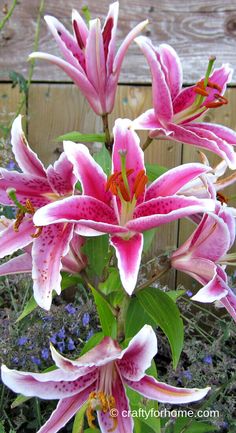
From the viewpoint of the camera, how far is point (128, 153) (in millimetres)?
716

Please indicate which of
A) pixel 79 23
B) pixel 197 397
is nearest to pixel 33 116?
pixel 79 23

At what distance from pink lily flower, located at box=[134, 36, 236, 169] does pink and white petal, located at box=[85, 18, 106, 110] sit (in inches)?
2.1

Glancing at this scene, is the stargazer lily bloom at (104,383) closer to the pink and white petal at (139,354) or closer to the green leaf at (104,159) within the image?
the pink and white petal at (139,354)

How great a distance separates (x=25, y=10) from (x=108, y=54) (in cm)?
138

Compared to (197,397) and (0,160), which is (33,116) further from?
(197,397)

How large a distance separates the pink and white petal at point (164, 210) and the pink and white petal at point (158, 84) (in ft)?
0.49

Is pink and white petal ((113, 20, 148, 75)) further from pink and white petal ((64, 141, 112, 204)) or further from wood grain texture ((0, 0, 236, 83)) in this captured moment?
wood grain texture ((0, 0, 236, 83))

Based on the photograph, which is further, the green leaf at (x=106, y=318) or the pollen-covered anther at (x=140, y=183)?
the green leaf at (x=106, y=318)

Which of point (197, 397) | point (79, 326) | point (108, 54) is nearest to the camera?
point (197, 397)

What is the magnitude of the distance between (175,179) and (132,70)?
137cm

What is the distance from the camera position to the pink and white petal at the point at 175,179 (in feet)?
2.25

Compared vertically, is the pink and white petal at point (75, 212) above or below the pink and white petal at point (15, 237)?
above

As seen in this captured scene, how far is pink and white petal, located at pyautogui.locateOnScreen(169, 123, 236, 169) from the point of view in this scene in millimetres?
737

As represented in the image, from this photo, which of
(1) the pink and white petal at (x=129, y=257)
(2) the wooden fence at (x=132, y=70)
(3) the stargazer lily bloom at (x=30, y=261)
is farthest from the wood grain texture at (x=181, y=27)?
(1) the pink and white petal at (x=129, y=257)
